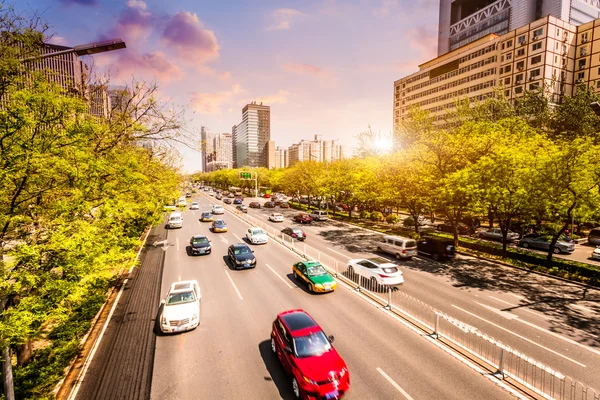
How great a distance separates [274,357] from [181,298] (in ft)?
19.1

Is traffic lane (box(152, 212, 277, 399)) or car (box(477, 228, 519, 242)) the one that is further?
car (box(477, 228, 519, 242))

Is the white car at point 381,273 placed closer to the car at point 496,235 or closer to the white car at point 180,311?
the white car at point 180,311

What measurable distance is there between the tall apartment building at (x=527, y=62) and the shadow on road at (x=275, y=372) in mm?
60091

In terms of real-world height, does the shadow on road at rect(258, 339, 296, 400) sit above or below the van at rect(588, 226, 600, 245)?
below

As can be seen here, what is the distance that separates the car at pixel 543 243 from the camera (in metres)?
28.3

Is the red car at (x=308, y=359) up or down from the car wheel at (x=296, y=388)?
up

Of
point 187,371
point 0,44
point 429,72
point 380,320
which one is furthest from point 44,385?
point 429,72

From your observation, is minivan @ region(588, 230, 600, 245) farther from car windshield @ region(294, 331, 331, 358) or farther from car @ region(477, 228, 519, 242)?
car windshield @ region(294, 331, 331, 358)

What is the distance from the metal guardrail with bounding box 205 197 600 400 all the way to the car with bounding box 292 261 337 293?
2072 mm

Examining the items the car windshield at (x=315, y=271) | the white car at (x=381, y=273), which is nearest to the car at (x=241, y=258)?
the car windshield at (x=315, y=271)

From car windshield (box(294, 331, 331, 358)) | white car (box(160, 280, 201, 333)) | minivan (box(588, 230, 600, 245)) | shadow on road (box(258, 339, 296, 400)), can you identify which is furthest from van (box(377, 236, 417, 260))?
minivan (box(588, 230, 600, 245))

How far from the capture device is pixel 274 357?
11320 mm

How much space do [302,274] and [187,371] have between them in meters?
9.51

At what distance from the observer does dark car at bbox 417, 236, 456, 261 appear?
24.6 metres
